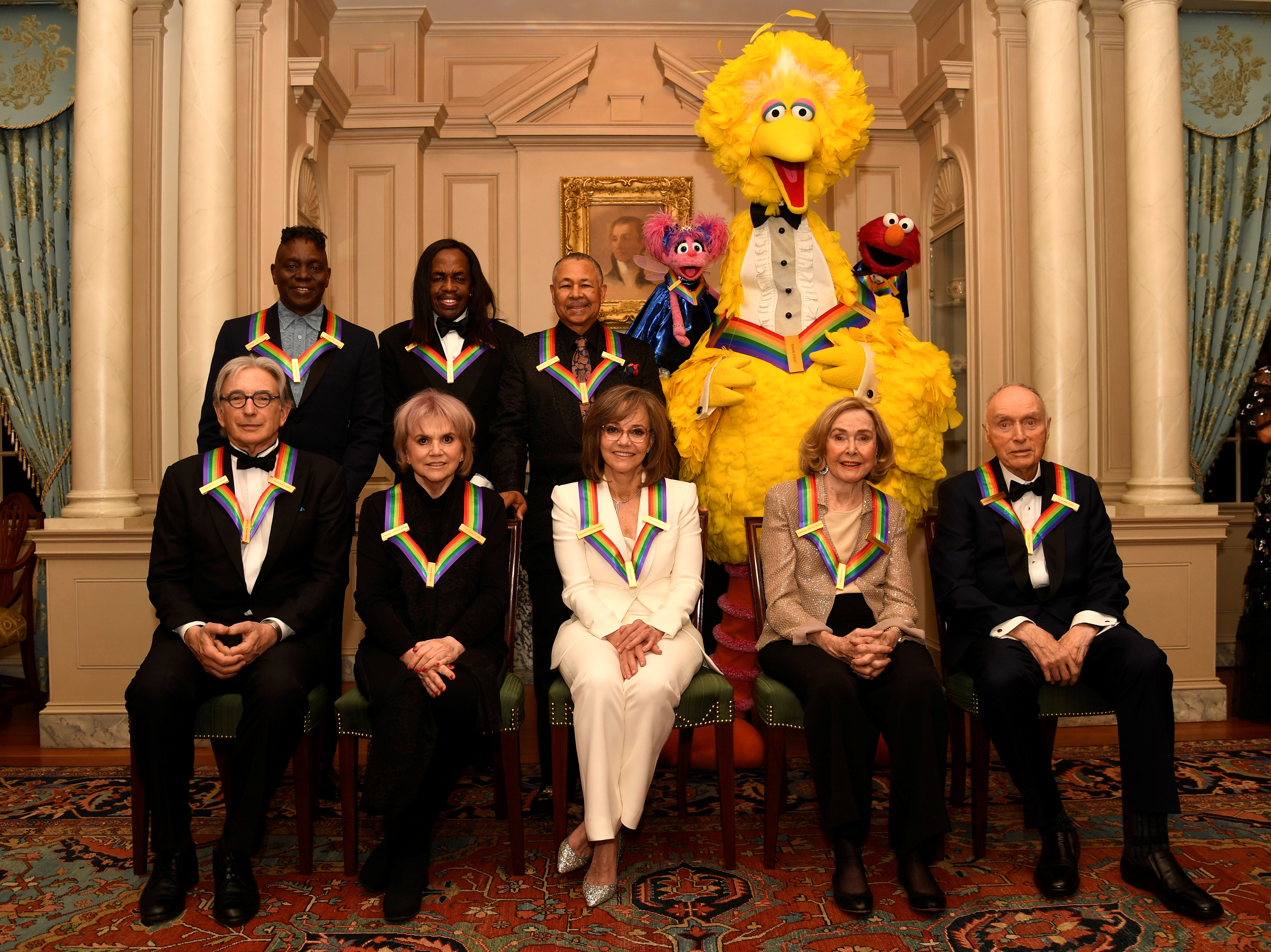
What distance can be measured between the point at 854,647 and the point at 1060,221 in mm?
2516

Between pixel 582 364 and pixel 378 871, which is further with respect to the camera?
pixel 582 364

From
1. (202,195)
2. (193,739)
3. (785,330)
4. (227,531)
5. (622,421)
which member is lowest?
(193,739)

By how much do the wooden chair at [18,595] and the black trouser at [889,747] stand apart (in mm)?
3411

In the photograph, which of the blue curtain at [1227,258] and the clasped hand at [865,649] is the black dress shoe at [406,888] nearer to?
the clasped hand at [865,649]

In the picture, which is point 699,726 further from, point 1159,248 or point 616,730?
point 1159,248

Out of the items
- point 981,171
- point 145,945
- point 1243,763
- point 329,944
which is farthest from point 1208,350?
point 145,945

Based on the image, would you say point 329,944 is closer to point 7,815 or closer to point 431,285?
point 7,815

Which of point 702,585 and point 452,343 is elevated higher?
point 452,343

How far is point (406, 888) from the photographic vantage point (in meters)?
2.25

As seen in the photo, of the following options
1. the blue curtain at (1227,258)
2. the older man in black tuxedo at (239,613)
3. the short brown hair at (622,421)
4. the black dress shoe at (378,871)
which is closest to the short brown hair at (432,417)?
the older man in black tuxedo at (239,613)

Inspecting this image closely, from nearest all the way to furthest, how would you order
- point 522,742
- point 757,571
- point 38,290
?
point 757,571, point 522,742, point 38,290

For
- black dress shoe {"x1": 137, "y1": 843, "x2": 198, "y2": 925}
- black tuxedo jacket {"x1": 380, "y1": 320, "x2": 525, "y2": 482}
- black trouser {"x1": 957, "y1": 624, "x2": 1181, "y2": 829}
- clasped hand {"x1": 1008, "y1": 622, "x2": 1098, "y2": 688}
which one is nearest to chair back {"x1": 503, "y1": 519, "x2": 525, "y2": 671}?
black tuxedo jacket {"x1": 380, "y1": 320, "x2": 525, "y2": 482}

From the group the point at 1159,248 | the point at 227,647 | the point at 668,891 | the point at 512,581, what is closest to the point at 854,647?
the point at 668,891

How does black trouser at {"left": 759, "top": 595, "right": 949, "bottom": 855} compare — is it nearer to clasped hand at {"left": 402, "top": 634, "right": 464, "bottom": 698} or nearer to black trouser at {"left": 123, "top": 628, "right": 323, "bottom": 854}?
clasped hand at {"left": 402, "top": 634, "right": 464, "bottom": 698}
